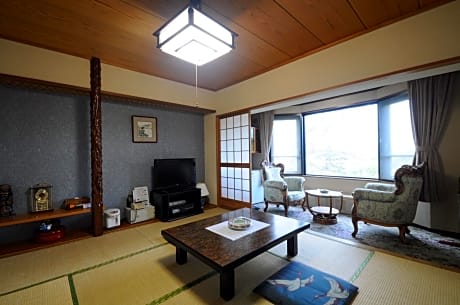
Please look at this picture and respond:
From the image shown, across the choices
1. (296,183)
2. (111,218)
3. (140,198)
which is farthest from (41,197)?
(296,183)

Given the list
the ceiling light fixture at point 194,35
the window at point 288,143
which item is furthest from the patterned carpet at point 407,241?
the ceiling light fixture at point 194,35

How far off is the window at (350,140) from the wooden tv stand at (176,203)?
2625 mm

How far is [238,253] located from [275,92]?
8.68 ft

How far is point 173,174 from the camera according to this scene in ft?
12.8

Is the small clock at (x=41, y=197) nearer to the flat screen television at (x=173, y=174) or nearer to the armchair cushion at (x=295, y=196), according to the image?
the flat screen television at (x=173, y=174)

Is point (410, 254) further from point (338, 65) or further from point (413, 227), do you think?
point (338, 65)

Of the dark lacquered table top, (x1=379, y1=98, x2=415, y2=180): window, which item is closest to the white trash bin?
the dark lacquered table top

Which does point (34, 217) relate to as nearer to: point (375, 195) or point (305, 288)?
point (305, 288)

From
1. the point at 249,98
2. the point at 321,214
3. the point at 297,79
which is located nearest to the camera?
the point at 297,79

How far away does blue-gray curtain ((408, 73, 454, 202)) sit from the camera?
2.90 metres

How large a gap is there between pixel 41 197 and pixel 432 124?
5683 millimetres

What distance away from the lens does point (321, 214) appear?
133 inches

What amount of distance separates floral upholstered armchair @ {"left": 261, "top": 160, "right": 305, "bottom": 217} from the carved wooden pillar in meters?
A: 2.96

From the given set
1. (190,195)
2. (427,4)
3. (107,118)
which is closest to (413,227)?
(427,4)
